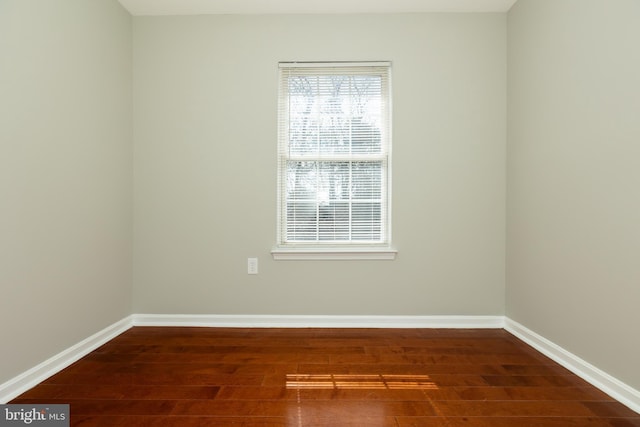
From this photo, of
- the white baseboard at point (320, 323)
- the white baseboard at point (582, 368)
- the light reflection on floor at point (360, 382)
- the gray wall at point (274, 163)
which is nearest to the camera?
the white baseboard at point (582, 368)

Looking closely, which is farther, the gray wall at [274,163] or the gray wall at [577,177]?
the gray wall at [274,163]

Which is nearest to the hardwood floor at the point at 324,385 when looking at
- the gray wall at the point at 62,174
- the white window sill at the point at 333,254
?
the gray wall at the point at 62,174

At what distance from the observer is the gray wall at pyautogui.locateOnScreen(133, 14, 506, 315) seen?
2953 mm

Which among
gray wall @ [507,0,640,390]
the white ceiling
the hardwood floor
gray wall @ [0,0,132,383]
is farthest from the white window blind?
gray wall @ [0,0,132,383]

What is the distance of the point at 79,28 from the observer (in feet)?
7.76

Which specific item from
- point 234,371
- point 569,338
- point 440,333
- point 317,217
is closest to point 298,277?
point 317,217

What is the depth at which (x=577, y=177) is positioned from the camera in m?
2.15

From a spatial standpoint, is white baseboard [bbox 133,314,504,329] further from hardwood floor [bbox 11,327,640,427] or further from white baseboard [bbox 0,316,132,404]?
white baseboard [bbox 0,316,132,404]

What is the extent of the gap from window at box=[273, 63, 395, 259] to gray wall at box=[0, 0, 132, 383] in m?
1.31

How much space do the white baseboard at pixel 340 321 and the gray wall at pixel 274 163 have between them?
58mm

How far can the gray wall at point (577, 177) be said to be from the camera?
5.93 feet

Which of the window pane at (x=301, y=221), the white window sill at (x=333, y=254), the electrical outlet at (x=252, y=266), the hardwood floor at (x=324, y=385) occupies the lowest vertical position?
the hardwood floor at (x=324, y=385)

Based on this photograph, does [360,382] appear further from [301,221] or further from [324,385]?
[301,221]

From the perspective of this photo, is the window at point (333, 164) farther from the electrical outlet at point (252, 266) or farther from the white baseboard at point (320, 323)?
the white baseboard at point (320, 323)
